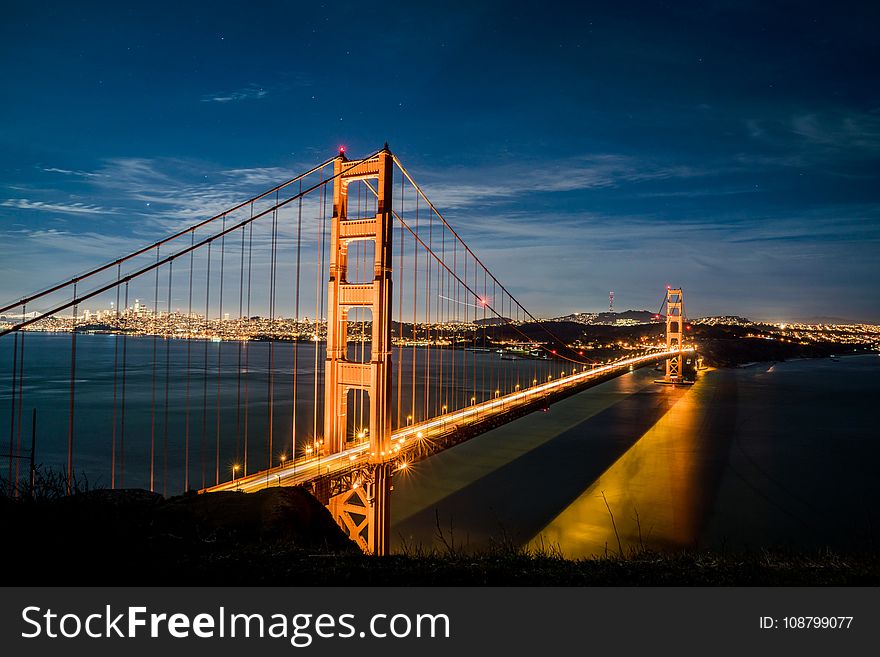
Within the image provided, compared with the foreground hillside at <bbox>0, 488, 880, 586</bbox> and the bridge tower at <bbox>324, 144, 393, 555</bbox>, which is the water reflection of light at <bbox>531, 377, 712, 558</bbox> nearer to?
the bridge tower at <bbox>324, 144, 393, 555</bbox>

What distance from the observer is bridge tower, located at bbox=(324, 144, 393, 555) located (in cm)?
1260

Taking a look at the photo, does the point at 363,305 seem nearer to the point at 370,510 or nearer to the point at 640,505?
the point at 370,510

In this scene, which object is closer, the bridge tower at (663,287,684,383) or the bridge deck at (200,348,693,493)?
the bridge deck at (200,348,693,493)

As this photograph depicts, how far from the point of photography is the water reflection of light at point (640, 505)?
1560 centimetres

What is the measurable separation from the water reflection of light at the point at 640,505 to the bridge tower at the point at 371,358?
13.3 ft

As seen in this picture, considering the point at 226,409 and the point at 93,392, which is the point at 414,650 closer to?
the point at 226,409

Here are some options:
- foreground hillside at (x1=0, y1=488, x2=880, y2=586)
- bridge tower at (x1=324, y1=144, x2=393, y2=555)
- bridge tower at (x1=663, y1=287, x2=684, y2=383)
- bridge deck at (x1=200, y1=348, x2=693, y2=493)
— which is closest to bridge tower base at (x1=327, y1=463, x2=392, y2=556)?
bridge tower at (x1=324, y1=144, x2=393, y2=555)

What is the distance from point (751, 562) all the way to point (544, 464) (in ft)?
70.4

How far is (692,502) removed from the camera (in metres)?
19.9

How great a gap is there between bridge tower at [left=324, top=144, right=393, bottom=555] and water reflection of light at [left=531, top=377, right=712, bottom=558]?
4.05 meters

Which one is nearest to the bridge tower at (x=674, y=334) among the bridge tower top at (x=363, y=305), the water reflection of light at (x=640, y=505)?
the water reflection of light at (x=640, y=505)

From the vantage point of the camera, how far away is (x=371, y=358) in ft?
43.9

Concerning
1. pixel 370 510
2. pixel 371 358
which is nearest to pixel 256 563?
pixel 370 510

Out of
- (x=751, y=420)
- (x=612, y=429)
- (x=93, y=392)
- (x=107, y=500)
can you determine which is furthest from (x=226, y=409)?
(x=751, y=420)
